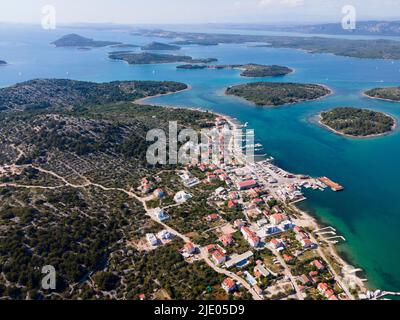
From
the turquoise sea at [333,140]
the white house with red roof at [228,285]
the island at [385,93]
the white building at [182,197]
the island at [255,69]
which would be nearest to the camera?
the white house with red roof at [228,285]

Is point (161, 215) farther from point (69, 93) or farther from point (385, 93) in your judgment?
point (385, 93)

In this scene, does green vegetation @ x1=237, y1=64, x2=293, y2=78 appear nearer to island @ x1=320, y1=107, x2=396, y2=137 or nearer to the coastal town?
island @ x1=320, y1=107, x2=396, y2=137

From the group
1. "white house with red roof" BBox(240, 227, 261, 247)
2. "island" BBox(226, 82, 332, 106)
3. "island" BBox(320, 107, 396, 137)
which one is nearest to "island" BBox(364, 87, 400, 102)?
"island" BBox(226, 82, 332, 106)

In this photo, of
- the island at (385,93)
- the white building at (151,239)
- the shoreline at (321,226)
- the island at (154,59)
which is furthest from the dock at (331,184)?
the island at (154,59)

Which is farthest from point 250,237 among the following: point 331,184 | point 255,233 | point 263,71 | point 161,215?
point 263,71

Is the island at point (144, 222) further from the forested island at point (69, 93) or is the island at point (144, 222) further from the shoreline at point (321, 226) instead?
the forested island at point (69, 93)
